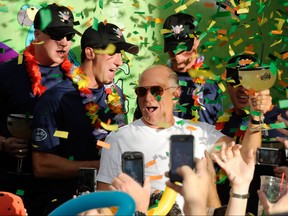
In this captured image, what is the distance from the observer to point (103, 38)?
203 inches

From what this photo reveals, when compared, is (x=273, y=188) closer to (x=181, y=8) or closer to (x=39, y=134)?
(x=39, y=134)

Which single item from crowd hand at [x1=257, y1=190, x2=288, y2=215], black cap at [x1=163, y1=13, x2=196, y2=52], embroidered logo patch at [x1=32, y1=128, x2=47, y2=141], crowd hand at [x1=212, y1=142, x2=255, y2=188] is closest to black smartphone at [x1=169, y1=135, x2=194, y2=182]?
crowd hand at [x1=212, y1=142, x2=255, y2=188]

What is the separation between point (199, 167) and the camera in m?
2.45

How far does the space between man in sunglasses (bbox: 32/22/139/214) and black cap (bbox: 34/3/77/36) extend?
22 centimetres

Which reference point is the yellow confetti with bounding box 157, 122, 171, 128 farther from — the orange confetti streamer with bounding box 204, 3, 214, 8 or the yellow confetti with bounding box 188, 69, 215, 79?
the orange confetti streamer with bounding box 204, 3, 214, 8

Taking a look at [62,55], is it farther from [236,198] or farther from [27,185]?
[236,198]

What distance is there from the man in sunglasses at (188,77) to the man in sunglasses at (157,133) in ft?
2.06

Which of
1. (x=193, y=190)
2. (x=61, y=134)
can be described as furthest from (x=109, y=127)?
(x=193, y=190)

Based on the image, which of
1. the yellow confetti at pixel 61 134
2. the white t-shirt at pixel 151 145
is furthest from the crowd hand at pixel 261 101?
the yellow confetti at pixel 61 134

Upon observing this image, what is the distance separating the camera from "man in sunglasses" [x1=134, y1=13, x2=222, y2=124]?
5.21 meters

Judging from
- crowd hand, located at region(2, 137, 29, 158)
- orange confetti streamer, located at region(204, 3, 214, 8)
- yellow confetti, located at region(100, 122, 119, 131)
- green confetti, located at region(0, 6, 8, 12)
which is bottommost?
crowd hand, located at region(2, 137, 29, 158)

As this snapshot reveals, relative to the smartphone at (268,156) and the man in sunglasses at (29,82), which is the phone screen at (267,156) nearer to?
the smartphone at (268,156)

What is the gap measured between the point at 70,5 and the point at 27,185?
6.26 feet

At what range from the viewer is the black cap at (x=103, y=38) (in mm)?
5133
